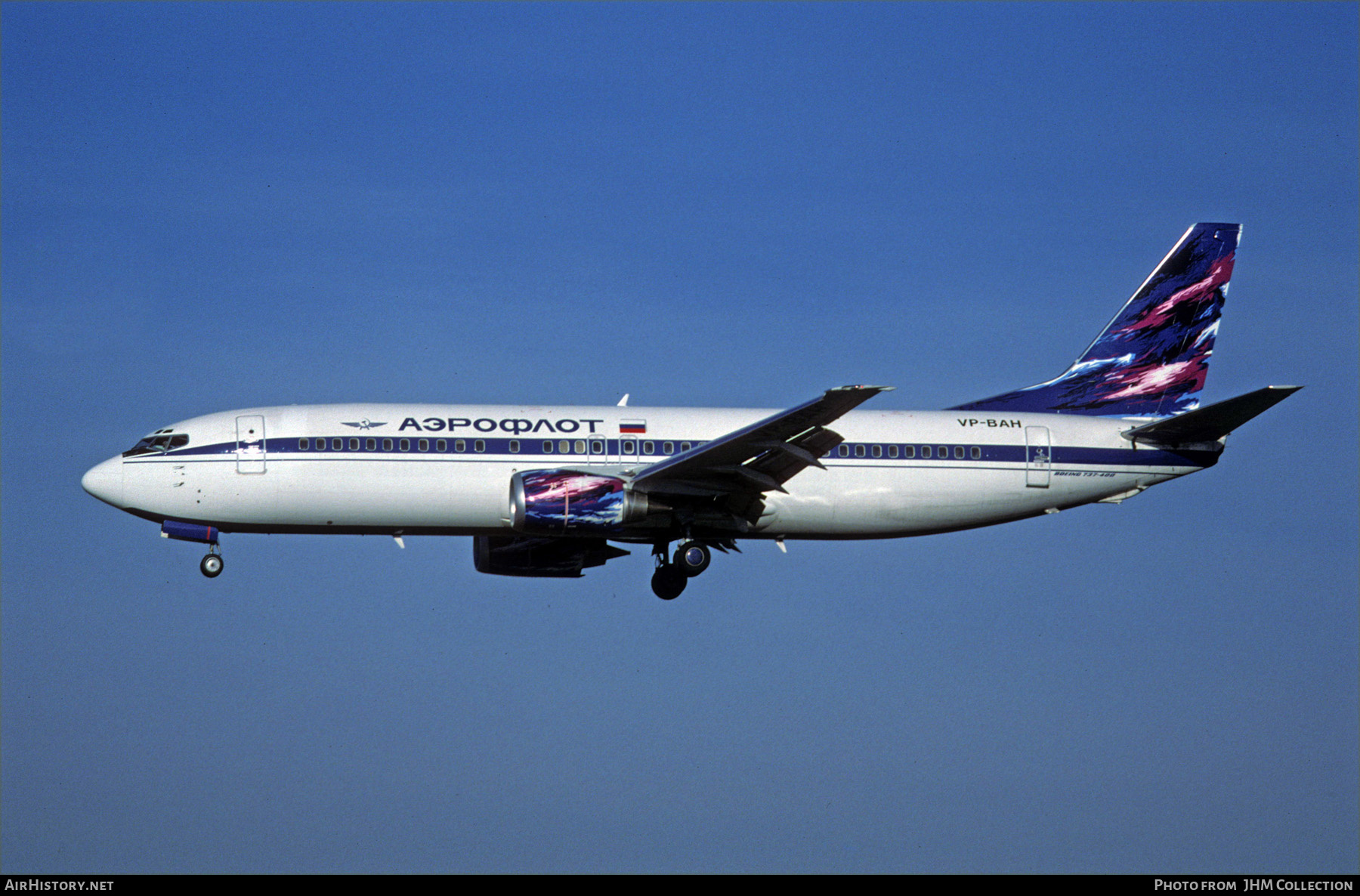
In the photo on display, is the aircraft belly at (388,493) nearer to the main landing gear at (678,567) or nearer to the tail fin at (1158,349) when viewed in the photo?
the main landing gear at (678,567)

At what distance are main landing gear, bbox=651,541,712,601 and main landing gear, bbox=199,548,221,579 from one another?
1131 cm

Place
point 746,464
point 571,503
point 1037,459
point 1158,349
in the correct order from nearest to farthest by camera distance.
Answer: point 571,503 → point 746,464 → point 1037,459 → point 1158,349

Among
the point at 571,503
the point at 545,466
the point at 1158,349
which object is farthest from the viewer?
the point at 1158,349

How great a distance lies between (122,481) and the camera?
40281 mm

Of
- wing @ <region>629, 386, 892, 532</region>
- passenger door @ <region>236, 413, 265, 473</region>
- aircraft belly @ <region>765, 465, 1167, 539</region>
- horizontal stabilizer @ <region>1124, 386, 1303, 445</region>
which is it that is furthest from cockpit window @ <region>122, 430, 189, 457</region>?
horizontal stabilizer @ <region>1124, 386, 1303, 445</region>

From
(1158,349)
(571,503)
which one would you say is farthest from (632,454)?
(1158,349)

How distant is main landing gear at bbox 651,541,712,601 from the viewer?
42250 mm

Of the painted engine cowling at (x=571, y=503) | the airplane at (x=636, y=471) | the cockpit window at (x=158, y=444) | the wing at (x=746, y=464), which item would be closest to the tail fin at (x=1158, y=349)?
the airplane at (x=636, y=471)

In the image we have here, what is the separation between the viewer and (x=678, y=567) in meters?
42.9

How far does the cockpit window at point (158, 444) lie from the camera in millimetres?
40625

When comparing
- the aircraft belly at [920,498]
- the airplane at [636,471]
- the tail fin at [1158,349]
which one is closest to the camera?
the airplane at [636,471]

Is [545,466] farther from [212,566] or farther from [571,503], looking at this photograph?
[212,566]

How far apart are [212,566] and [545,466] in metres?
8.87

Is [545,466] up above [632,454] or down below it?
below
